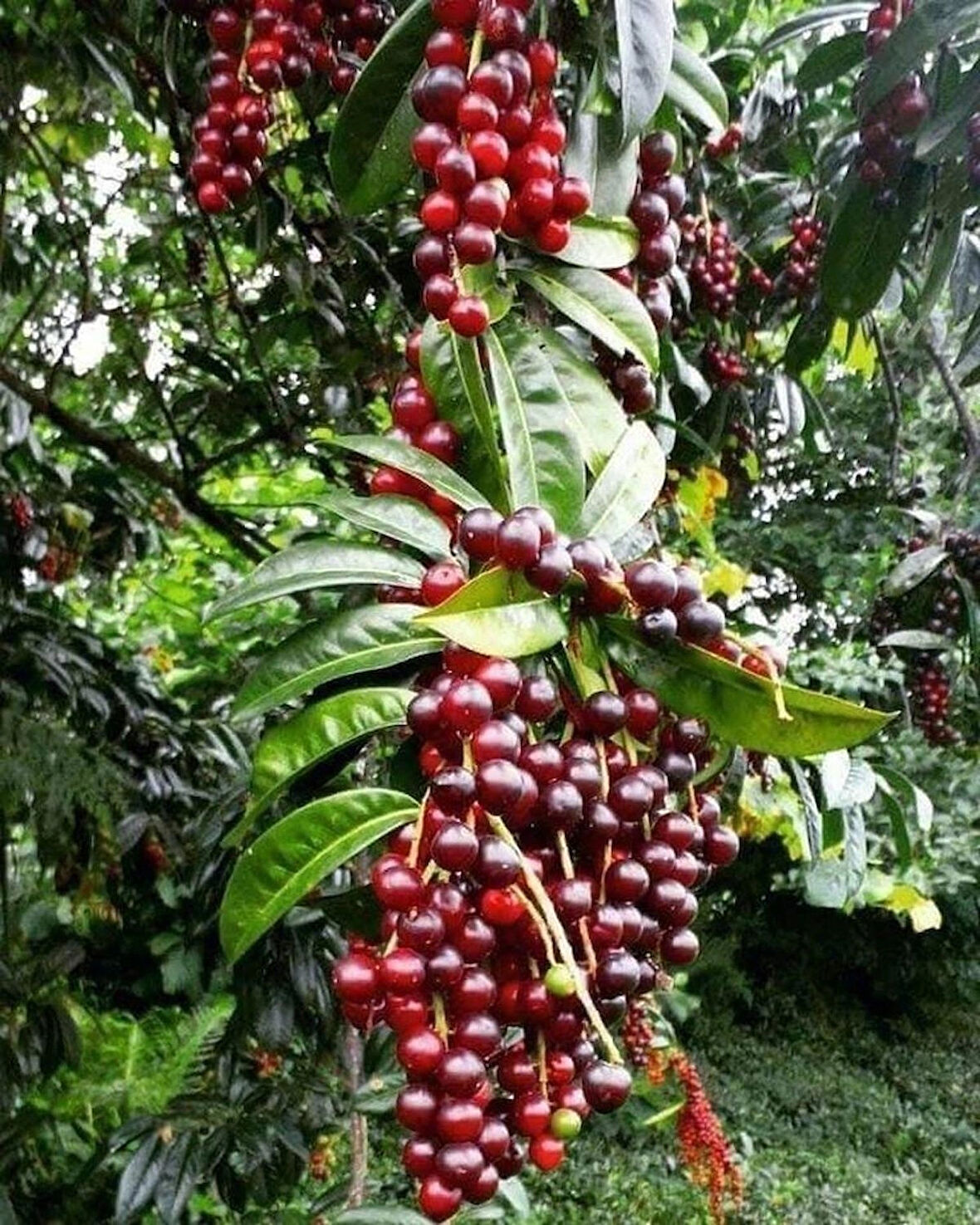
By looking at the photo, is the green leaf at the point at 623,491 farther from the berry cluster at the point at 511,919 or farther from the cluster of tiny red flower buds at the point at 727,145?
the cluster of tiny red flower buds at the point at 727,145

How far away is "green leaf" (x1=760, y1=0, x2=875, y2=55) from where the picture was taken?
4.72 feet

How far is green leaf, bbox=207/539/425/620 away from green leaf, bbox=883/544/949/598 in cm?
217

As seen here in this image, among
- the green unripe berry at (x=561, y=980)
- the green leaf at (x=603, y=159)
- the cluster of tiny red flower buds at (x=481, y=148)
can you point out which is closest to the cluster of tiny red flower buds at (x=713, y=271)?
the green leaf at (x=603, y=159)

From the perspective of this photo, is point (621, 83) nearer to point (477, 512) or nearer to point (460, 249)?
point (460, 249)

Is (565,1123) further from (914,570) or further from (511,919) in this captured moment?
(914,570)

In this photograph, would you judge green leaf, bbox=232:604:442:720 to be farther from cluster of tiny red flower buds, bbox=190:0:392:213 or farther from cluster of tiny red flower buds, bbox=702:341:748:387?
cluster of tiny red flower buds, bbox=702:341:748:387

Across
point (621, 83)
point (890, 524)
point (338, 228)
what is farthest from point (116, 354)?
point (890, 524)

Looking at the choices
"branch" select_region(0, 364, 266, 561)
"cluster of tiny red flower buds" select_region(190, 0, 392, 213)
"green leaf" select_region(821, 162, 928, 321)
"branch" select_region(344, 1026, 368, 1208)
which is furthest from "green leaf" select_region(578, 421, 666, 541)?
"branch" select_region(0, 364, 266, 561)

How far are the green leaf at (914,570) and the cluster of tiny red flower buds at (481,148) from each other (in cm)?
214

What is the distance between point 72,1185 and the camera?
2.14 metres

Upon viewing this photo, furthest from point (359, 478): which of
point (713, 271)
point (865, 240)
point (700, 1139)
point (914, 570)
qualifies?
point (700, 1139)

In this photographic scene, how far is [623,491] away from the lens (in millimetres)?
667

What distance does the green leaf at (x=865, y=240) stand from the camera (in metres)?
1.26

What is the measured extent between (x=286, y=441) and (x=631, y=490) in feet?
4.82
